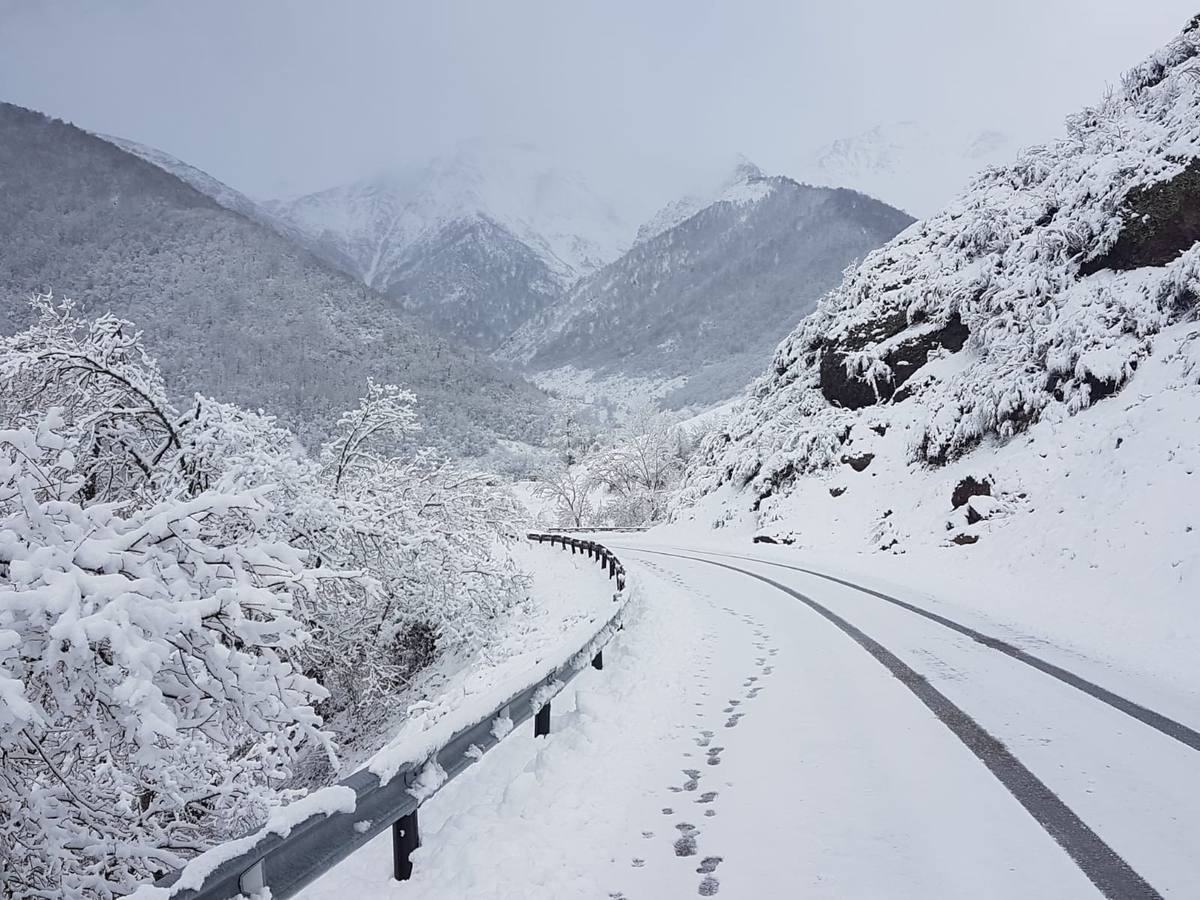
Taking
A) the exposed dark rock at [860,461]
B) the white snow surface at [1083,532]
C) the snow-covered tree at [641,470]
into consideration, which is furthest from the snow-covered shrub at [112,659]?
the snow-covered tree at [641,470]

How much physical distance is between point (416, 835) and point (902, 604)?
10680 mm

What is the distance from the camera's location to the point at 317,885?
3340 mm

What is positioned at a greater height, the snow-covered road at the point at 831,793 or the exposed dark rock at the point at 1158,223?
the exposed dark rock at the point at 1158,223

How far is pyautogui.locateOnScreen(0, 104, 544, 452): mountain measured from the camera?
132m

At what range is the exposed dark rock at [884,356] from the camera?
2575cm

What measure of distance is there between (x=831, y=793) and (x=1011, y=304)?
21.8m

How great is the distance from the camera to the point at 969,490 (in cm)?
1806

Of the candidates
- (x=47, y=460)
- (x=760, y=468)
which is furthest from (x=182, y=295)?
(x=47, y=460)

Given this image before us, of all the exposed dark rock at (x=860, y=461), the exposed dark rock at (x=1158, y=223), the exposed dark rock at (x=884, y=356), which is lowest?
the exposed dark rock at (x=860, y=461)

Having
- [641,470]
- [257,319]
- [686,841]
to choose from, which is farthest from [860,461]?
[257,319]

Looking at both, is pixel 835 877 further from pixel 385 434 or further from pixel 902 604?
pixel 385 434

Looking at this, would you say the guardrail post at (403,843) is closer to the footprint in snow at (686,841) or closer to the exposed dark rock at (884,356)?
the footprint in snow at (686,841)

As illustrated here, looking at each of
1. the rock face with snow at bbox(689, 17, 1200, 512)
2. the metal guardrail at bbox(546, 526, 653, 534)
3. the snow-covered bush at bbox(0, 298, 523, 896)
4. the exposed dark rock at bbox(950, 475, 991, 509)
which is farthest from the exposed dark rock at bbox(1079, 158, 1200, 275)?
the metal guardrail at bbox(546, 526, 653, 534)

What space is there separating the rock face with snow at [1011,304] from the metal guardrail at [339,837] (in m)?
18.0
